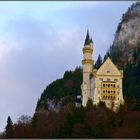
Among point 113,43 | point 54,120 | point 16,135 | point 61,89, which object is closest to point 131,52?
point 113,43

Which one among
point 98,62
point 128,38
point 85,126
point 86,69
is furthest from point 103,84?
point 128,38

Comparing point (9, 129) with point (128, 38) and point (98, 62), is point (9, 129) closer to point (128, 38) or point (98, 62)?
point (98, 62)

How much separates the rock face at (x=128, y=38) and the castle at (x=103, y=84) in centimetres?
2417

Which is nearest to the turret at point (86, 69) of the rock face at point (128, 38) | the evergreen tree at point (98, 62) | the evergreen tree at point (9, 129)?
the evergreen tree at point (98, 62)

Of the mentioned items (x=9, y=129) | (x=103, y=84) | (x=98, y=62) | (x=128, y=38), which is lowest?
(x=9, y=129)

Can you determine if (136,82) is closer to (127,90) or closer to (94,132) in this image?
(127,90)

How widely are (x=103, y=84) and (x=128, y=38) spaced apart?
39.1m

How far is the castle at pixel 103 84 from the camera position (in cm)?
8600

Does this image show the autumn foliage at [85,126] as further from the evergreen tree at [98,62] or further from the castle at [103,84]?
the evergreen tree at [98,62]

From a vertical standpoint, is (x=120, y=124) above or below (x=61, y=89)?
below

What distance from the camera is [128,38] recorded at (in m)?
125

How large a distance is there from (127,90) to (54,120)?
2555 cm

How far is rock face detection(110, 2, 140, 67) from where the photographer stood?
116 meters

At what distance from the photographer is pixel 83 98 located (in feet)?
289
